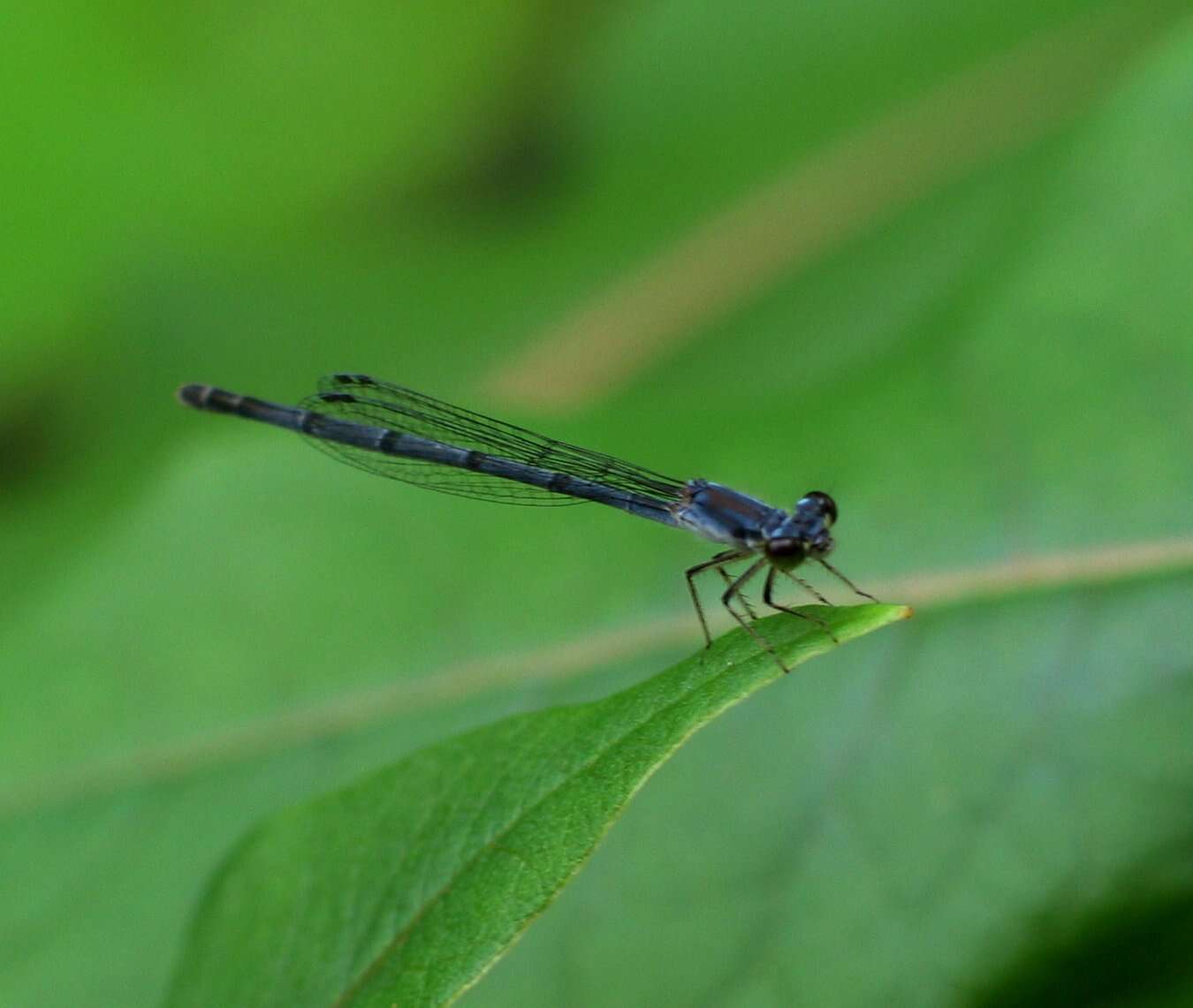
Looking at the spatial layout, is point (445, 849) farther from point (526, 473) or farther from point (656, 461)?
point (526, 473)

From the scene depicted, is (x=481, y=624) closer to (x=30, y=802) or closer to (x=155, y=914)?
(x=155, y=914)

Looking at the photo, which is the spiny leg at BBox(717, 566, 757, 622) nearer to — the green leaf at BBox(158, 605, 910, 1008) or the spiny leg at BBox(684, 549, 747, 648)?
the spiny leg at BBox(684, 549, 747, 648)

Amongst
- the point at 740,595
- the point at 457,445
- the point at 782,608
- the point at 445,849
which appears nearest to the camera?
the point at 445,849

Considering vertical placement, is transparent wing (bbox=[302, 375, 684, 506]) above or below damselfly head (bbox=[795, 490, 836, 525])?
above

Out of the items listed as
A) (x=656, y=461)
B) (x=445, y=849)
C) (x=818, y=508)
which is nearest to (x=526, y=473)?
(x=656, y=461)

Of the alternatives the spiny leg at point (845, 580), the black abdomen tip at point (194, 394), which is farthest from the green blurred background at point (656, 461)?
the black abdomen tip at point (194, 394)

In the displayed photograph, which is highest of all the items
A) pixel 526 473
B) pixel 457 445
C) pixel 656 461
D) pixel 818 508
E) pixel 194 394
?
pixel 194 394

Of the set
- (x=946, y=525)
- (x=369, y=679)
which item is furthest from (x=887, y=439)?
(x=369, y=679)

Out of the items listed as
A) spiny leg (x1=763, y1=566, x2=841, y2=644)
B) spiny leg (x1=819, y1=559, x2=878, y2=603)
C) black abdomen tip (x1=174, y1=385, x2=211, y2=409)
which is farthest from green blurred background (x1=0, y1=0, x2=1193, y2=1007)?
black abdomen tip (x1=174, y1=385, x2=211, y2=409)

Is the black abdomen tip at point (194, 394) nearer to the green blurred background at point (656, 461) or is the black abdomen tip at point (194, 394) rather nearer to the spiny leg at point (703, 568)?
the green blurred background at point (656, 461)
